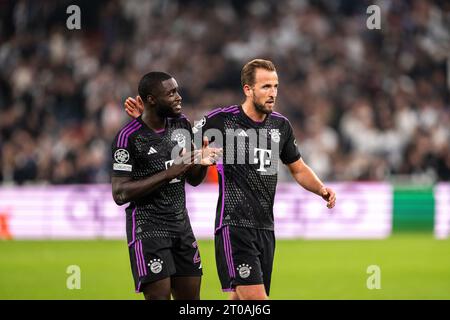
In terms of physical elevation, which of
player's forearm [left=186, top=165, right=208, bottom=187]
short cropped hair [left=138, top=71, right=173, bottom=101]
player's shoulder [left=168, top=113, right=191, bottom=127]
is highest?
short cropped hair [left=138, top=71, right=173, bottom=101]

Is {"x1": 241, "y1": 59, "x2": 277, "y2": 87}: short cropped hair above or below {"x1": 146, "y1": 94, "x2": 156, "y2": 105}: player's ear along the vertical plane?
above

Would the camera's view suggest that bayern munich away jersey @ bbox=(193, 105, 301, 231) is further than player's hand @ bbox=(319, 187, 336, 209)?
No

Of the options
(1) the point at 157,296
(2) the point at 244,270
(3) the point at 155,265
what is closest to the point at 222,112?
(2) the point at 244,270

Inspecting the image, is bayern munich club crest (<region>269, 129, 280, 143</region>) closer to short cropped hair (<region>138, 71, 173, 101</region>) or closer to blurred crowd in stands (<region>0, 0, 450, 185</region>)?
short cropped hair (<region>138, 71, 173, 101</region>)

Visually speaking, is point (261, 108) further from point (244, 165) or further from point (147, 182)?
point (147, 182)

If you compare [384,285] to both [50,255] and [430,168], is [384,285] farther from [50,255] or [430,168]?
[430,168]

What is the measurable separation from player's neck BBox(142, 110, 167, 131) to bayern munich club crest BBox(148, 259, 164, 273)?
1.06m

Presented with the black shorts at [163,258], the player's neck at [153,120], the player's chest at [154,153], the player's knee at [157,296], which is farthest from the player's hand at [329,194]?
the player's knee at [157,296]

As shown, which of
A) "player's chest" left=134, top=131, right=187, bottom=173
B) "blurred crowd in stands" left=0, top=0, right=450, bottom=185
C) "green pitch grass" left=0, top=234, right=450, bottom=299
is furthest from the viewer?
"blurred crowd in stands" left=0, top=0, right=450, bottom=185

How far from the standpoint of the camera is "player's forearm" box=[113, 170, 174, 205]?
6.77 metres

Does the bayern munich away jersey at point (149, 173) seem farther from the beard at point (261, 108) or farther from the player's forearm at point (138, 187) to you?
the beard at point (261, 108)

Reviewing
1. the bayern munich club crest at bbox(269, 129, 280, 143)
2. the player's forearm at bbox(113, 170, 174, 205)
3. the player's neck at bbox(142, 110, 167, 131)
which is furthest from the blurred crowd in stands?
the player's forearm at bbox(113, 170, 174, 205)

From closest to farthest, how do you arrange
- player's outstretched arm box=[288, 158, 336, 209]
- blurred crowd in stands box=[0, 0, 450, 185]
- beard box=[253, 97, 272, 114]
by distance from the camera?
beard box=[253, 97, 272, 114] → player's outstretched arm box=[288, 158, 336, 209] → blurred crowd in stands box=[0, 0, 450, 185]

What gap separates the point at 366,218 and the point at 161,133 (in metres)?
10.0
